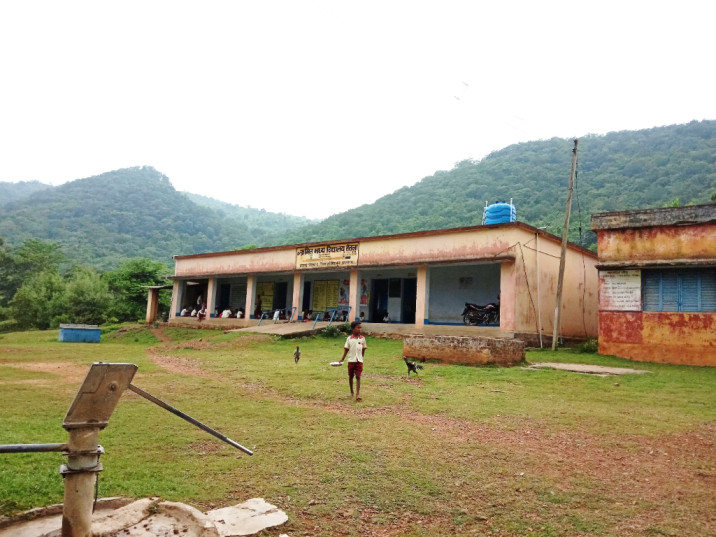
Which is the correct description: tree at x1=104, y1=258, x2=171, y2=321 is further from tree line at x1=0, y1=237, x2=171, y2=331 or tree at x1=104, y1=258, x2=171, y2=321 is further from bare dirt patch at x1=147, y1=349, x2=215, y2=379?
bare dirt patch at x1=147, y1=349, x2=215, y2=379

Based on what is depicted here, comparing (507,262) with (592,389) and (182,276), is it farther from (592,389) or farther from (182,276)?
(182,276)

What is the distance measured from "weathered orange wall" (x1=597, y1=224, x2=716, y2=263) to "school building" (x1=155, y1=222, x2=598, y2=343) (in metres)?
2.65

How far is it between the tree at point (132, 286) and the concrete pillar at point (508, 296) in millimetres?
28377

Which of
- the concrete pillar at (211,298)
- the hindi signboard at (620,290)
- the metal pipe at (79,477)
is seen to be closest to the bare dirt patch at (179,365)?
the metal pipe at (79,477)

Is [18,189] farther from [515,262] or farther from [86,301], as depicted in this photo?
[515,262]

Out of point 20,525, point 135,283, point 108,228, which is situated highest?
point 108,228

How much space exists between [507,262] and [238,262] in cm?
1430

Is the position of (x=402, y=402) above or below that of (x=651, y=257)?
below

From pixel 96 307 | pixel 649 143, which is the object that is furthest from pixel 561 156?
pixel 96 307

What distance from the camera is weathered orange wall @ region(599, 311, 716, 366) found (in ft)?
42.7

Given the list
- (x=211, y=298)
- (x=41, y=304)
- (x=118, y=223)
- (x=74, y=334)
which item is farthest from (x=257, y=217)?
(x=74, y=334)

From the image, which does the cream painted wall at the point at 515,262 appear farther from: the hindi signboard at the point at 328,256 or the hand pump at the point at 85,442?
the hand pump at the point at 85,442

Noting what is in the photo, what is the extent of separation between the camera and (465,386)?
31.1 ft

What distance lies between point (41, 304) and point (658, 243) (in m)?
38.8
